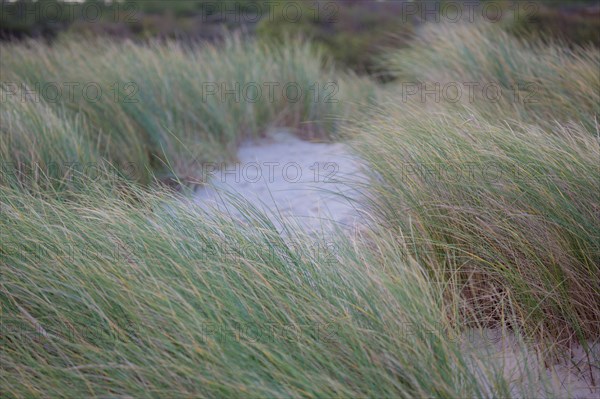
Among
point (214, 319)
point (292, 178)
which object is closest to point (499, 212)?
point (214, 319)

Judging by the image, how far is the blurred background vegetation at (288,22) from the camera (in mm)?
9406

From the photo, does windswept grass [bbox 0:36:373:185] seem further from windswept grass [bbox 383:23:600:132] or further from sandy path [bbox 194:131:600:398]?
windswept grass [bbox 383:23:600:132]

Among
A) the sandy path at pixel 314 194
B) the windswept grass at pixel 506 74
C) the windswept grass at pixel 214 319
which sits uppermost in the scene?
the windswept grass at pixel 506 74

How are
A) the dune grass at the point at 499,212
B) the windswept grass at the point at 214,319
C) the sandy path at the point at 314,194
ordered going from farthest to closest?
1. the dune grass at the point at 499,212
2. the sandy path at the point at 314,194
3. the windswept grass at the point at 214,319

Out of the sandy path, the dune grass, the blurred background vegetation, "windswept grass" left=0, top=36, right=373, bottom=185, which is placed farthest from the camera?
the blurred background vegetation

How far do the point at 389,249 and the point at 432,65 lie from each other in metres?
3.78

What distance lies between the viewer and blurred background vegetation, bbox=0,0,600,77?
941 cm

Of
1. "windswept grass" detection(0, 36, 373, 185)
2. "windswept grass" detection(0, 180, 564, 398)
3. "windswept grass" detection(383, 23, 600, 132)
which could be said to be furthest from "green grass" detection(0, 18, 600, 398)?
"windswept grass" detection(383, 23, 600, 132)

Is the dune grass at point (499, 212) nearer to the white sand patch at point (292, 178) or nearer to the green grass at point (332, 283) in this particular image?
the green grass at point (332, 283)

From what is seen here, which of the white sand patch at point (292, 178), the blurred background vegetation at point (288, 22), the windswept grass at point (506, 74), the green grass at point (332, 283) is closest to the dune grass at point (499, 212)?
the green grass at point (332, 283)

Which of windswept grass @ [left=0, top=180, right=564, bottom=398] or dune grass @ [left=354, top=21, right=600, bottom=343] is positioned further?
dune grass @ [left=354, top=21, right=600, bottom=343]

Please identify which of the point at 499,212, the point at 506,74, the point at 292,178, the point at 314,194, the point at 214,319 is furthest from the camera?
the point at 506,74

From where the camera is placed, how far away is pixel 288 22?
10.3 meters

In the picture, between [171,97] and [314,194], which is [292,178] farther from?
[171,97]
